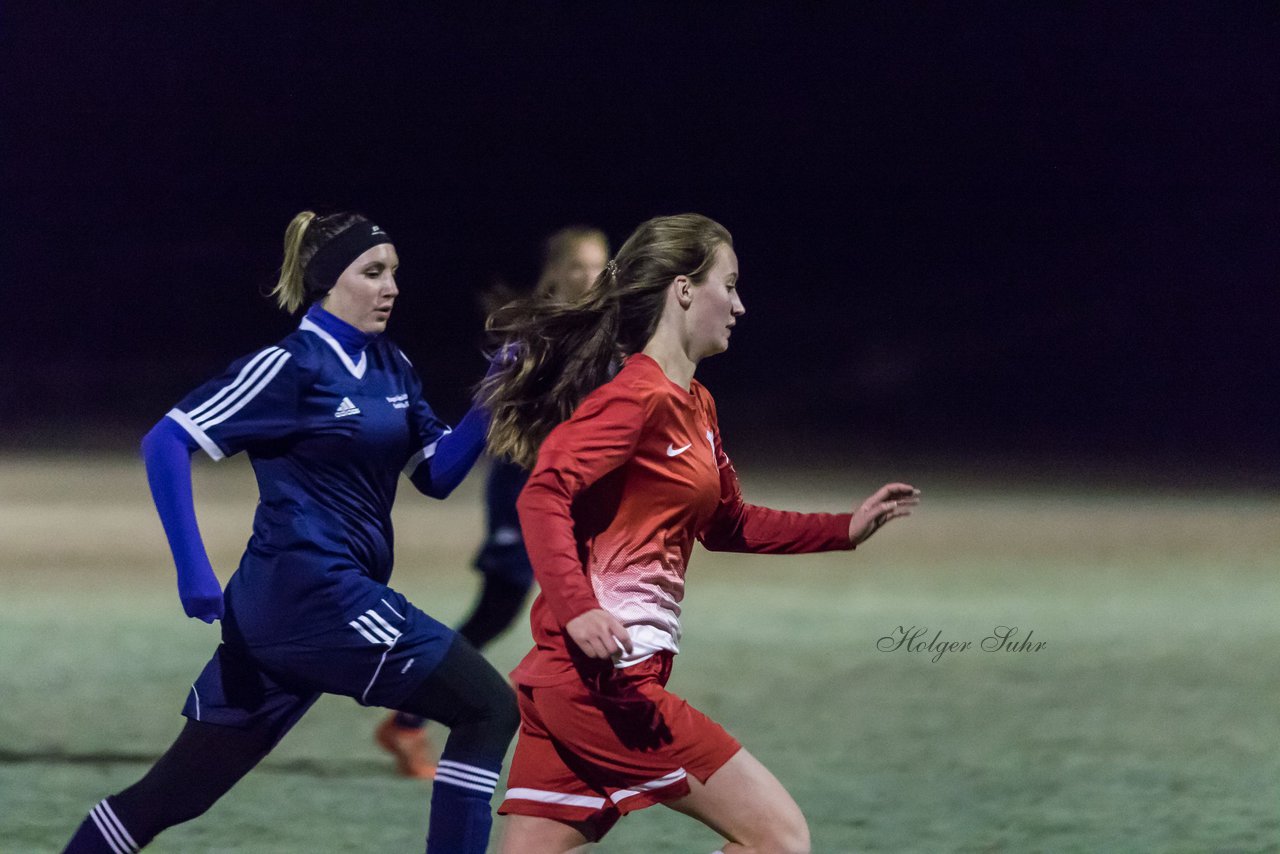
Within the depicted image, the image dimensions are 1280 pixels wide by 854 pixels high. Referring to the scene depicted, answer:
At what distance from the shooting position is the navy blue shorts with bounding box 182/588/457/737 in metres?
3.53

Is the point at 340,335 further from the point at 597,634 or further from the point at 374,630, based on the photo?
the point at 597,634

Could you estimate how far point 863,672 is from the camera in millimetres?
8195

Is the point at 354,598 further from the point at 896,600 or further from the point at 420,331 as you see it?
the point at 420,331

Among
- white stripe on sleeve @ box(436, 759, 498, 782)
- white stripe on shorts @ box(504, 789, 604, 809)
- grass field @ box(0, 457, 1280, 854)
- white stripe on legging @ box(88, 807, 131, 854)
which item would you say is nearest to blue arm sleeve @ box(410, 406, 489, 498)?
white stripe on sleeve @ box(436, 759, 498, 782)

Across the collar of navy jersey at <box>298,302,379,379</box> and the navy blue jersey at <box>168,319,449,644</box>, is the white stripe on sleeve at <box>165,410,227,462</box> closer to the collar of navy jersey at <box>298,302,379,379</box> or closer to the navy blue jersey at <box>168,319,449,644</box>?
the navy blue jersey at <box>168,319,449,644</box>

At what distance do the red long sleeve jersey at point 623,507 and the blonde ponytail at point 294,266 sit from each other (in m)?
1.01

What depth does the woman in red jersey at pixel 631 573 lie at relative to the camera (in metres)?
2.93

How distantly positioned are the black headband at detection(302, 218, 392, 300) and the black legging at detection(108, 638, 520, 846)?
0.82m

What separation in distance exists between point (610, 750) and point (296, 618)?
85 centimetres

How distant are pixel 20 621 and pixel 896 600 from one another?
509 cm

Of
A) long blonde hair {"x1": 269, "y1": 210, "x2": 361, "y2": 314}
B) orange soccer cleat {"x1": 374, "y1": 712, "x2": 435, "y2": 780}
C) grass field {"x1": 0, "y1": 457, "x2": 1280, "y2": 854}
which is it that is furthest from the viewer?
orange soccer cleat {"x1": 374, "y1": 712, "x2": 435, "y2": 780}

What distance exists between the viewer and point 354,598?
3543 mm

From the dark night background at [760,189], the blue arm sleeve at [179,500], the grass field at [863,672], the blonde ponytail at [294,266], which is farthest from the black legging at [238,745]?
the dark night background at [760,189]

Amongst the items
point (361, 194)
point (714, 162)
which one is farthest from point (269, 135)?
point (714, 162)
